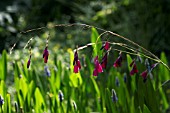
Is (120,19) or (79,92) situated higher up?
(120,19)

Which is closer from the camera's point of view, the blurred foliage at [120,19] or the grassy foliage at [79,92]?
the grassy foliage at [79,92]

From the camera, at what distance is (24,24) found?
24.4 ft

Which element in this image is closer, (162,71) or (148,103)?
(148,103)

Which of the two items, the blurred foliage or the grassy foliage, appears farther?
the blurred foliage

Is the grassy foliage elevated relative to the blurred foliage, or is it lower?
lower

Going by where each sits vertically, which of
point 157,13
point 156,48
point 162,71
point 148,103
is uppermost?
point 157,13

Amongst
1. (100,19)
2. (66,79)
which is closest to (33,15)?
(100,19)

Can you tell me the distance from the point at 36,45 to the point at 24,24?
1478 millimetres

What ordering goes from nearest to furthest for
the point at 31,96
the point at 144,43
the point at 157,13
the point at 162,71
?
the point at 31,96, the point at 162,71, the point at 144,43, the point at 157,13

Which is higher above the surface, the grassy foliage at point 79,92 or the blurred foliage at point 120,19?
the blurred foliage at point 120,19

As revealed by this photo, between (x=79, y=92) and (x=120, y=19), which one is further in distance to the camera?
(x=120, y=19)

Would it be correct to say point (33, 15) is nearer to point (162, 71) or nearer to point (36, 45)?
point (36, 45)

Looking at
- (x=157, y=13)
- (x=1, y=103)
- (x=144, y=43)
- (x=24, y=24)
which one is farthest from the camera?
(x=24, y=24)

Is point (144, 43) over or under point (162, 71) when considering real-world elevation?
over
